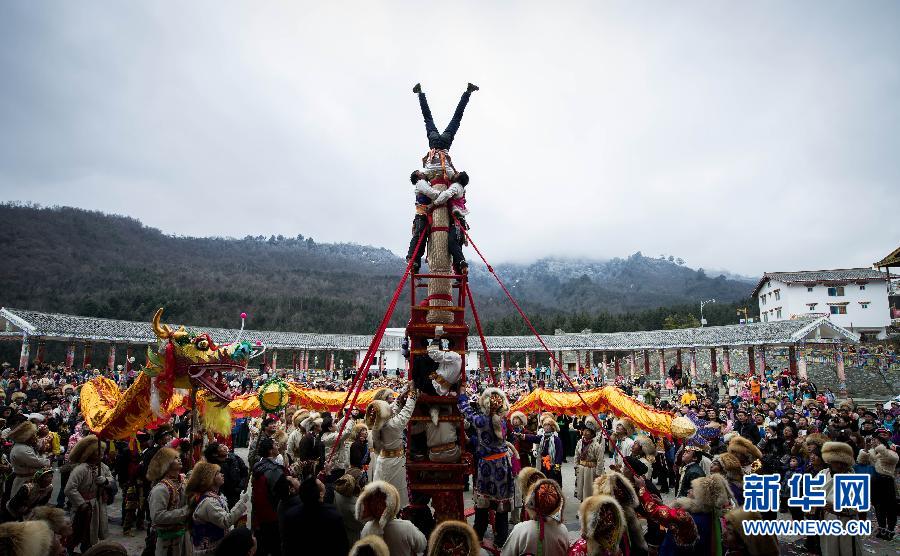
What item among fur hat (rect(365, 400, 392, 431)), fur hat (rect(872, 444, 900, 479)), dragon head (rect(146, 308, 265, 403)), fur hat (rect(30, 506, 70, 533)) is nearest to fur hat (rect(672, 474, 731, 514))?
fur hat (rect(365, 400, 392, 431))

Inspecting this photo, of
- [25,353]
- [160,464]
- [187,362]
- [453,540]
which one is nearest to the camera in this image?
[453,540]

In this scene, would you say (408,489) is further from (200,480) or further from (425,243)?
(425,243)

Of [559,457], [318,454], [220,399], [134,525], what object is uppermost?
[220,399]

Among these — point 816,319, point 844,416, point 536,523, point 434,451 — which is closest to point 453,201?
point 434,451

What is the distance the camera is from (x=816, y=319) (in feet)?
90.3

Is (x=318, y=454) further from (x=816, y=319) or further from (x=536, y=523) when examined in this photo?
(x=816, y=319)

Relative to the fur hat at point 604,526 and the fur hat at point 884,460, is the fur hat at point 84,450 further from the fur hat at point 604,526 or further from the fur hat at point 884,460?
the fur hat at point 884,460

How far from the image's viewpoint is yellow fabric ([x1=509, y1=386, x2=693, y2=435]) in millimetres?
11602

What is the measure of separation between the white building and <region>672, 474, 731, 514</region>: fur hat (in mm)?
41114

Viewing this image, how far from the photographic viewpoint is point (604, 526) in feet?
11.7

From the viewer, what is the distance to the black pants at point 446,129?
7.89 m

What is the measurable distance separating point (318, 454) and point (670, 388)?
25894 millimetres

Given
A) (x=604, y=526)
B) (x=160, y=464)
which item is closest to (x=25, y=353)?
(x=160, y=464)

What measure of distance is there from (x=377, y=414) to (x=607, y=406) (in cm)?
903
